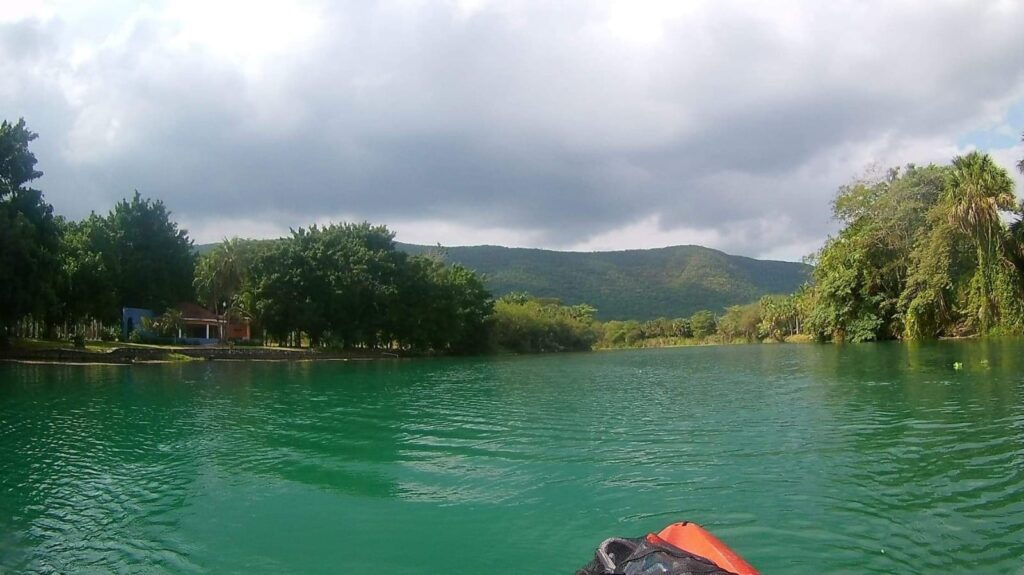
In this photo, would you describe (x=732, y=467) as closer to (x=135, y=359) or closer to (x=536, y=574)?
(x=536, y=574)

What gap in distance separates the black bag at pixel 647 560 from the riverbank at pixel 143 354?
1962 inches

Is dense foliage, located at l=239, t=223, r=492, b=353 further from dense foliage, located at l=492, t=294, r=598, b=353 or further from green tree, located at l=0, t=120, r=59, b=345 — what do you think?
green tree, located at l=0, t=120, r=59, b=345

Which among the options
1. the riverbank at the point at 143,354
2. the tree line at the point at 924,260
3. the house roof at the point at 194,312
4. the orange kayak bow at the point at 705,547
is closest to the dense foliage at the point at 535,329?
the riverbank at the point at 143,354

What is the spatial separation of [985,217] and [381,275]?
5272cm

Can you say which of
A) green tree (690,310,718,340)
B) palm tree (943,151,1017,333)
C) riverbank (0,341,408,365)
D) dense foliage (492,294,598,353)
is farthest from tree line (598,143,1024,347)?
green tree (690,310,718,340)

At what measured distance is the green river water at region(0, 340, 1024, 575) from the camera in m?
7.66

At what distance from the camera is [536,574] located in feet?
23.7

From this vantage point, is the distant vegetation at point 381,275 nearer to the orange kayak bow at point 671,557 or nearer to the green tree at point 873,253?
the green tree at point 873,253

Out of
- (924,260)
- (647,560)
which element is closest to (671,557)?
(647,560)

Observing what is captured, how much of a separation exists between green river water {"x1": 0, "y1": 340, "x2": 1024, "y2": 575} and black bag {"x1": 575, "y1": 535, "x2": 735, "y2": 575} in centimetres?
256

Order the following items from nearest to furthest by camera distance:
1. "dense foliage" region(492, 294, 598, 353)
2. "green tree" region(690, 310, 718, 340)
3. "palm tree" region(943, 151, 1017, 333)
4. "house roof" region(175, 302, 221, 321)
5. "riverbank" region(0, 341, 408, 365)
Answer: "riverbank" region(0, 341, 408, 365) → "palm tree" region(943, 151, 1017, 333) → "house roof" region(175, 302, 221, 321) → "dense foliage" region(492, 294, 598, 353) → "green tree" region(690, 310, 718, 340)

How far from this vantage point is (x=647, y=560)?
4602 millimetres

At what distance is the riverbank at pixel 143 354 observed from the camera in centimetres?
4416

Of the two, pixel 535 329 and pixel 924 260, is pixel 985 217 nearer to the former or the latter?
pixel 924 260
